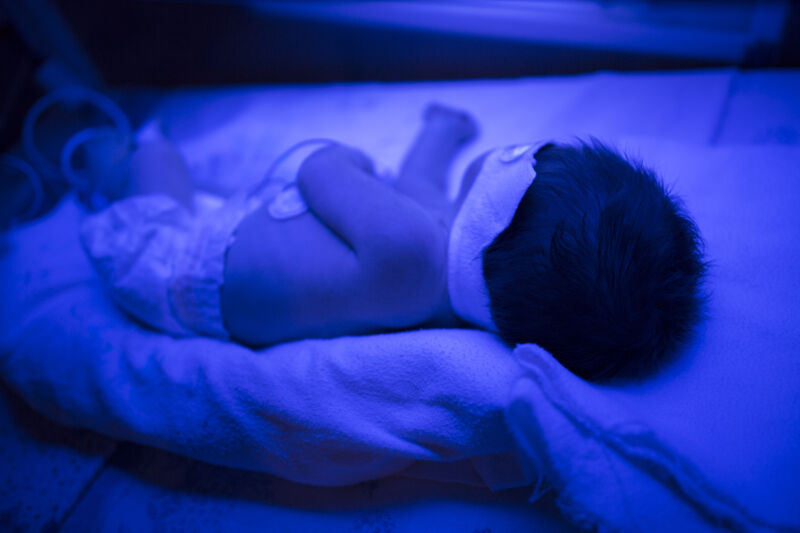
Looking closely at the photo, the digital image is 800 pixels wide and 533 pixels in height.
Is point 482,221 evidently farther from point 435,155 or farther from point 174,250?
point 174,250

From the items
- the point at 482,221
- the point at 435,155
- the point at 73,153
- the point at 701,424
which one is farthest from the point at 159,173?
the point at 701,424

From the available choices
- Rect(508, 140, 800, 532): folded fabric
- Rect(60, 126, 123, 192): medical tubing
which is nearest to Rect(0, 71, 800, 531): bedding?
Rect(508, 140, 800, 532): folded fabric

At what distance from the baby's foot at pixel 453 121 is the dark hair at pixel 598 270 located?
468 millimetres

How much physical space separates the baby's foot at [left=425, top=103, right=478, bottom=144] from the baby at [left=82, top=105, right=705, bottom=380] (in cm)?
22

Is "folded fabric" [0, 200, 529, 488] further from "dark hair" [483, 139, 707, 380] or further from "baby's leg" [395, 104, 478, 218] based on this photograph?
"baby's leg" [395, 104, 478, 218]

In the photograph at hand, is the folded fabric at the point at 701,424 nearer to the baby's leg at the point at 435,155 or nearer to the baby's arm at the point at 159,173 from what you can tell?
the baby's leg at the point at 435,155

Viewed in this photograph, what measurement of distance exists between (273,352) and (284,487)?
0.20 meters

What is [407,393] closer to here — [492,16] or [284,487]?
[284,487]

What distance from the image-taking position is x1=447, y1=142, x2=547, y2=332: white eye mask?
0.60 meters

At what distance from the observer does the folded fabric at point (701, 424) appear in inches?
18.3

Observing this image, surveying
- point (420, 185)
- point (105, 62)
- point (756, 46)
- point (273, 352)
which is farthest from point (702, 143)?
point (105, 62)

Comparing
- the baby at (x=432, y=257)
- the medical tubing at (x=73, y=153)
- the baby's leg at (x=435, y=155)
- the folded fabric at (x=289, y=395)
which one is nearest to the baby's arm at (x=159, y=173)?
the baby at (x=432, y=257)

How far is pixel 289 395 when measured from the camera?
0.62 meters

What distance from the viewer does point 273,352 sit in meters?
0.69
